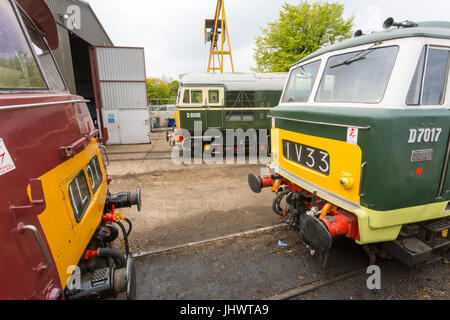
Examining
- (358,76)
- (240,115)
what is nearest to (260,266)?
(358,76)

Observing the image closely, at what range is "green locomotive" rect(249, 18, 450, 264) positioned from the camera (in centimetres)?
215

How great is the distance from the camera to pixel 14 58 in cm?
163

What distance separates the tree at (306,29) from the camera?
46.4 ft

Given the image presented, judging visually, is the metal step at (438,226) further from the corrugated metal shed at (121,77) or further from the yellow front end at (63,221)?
the corrugated metal shed at (121,77)

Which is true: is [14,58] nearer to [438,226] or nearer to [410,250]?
[410,250]

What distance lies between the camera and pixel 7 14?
166 centimetres

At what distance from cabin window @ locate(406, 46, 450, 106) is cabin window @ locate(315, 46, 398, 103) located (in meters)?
0.23

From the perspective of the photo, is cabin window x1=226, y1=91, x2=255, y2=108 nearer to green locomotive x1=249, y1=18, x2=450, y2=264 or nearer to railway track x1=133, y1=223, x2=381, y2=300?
railway track x1=133, y1=223, x2=381, y2=300

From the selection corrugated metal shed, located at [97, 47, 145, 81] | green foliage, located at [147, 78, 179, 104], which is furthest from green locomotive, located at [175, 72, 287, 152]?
green foliage, located at [147, 78, 179, 104]

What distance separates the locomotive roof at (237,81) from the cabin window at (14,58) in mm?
8241

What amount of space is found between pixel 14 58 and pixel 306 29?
16.1 m

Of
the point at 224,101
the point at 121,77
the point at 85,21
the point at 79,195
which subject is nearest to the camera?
the point at 79,195
